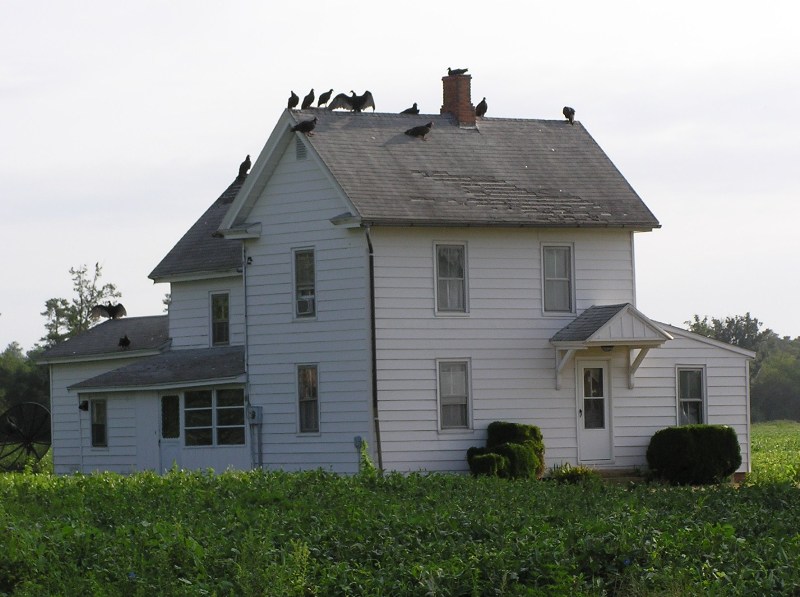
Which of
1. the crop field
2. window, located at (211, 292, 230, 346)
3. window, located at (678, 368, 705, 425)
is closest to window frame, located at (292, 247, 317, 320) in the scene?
window, located at (211, 292, 230, 346)

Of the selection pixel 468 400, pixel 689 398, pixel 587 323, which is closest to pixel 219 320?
pixel 468 400

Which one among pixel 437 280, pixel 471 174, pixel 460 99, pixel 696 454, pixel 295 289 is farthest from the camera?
pixel 460 99

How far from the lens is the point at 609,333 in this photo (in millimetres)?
29219

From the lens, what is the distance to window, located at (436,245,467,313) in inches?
1155

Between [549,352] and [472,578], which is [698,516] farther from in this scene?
[549,352]

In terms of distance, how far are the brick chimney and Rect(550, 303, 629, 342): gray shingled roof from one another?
577cm

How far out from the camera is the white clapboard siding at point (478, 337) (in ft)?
93.8

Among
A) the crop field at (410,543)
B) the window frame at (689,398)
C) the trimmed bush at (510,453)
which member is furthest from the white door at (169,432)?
the crop field at (410,543)

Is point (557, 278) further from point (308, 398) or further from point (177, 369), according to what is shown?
point (177, 369)

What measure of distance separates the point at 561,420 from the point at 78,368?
16316mm

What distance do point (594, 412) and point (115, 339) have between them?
15.7 metres

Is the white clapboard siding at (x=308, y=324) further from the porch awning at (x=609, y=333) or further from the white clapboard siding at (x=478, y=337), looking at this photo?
the porch awning at (x=609, y=333)

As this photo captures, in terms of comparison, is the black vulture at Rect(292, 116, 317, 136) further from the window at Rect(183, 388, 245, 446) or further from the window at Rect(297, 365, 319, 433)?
the window at Rect(183, 388, 245, 446)

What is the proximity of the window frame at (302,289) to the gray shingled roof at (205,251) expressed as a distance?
4.16 meters
